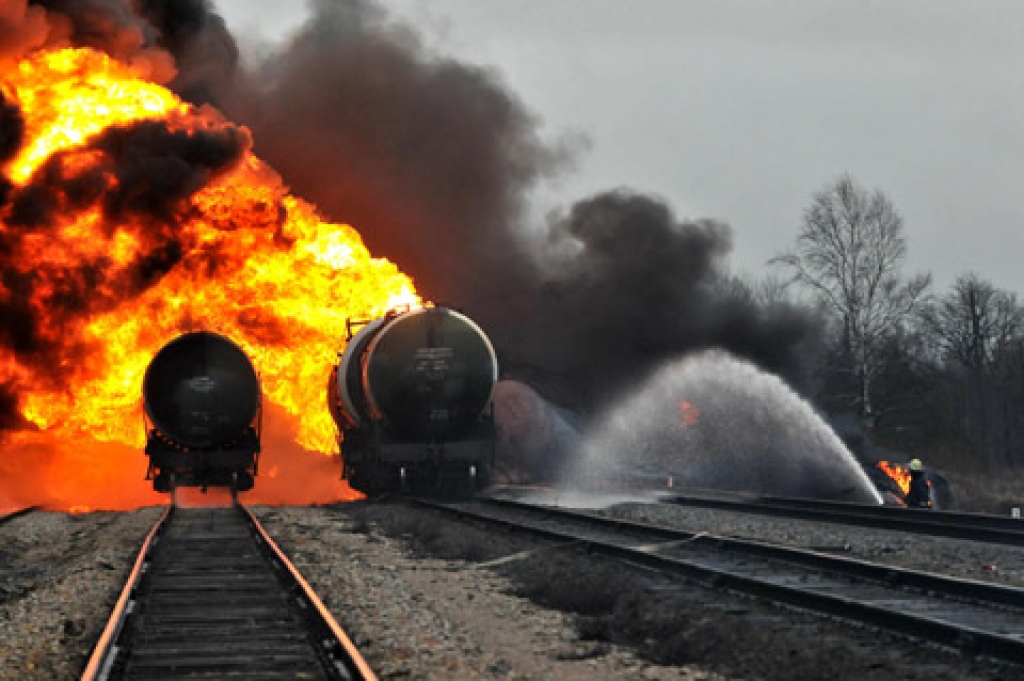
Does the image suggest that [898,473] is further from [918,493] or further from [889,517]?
[889,517]

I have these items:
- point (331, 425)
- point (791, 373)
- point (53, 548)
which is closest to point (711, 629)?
point (53, 548)

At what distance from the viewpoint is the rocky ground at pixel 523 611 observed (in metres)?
9.77

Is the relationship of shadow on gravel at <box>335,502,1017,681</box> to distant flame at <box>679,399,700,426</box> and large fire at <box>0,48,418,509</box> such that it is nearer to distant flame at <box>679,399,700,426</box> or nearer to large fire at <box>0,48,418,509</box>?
large fire at <box>0,48,418,509</box>

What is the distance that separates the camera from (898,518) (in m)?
22.4

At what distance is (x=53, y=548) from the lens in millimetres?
21438

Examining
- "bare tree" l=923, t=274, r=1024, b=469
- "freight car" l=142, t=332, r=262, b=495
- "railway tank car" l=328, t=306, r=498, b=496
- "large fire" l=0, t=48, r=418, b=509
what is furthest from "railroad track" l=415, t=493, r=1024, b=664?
"bare tree" l=923, t=274, r=1024, b=469

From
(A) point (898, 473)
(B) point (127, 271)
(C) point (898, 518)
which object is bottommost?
(C) point (898, 518)

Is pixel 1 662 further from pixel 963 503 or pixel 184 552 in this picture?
pixel 963 503

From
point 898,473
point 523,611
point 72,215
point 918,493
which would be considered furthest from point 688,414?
point 523,611

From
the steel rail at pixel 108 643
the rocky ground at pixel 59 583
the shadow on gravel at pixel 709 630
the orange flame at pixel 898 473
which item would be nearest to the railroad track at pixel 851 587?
the shadow on gravel at pixel 709 630

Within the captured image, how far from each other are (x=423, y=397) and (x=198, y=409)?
5.23m

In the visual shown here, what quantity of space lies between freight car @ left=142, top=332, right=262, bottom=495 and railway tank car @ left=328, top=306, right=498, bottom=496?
8.28 ft

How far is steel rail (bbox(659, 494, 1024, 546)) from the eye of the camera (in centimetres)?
1905

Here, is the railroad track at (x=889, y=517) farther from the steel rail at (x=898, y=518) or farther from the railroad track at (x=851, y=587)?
the railroad track at (x=851, y=587)
